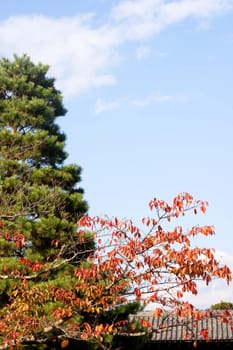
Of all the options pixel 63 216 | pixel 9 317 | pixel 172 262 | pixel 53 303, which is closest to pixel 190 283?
pixel 172 262

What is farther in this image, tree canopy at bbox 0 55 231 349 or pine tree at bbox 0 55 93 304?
pine tree at bbox 0 55 93 304

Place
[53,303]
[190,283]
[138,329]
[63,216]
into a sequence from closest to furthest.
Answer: [190,283] → [53,303] → [138,329] → [63,216]

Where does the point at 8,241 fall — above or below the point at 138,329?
above

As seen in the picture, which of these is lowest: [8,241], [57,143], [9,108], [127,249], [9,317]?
[9,317]

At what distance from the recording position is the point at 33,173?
18.8 m

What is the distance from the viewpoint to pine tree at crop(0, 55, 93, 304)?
56.9 feet

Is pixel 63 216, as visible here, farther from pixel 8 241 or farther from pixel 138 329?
pixel 138 329

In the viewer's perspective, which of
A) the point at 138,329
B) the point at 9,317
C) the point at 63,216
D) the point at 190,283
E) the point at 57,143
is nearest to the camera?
the point at 190,283

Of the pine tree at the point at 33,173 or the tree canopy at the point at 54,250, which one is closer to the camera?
the tree canopy at the point at 54,250

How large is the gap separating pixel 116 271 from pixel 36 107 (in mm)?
11444

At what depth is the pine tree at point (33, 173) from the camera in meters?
17.3

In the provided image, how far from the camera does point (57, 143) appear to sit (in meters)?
19.8

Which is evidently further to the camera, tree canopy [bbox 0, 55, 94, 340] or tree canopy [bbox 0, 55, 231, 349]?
tree canopy [bbox 0, 55, 94, 340]

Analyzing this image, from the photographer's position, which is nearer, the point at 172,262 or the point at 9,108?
the point at 172,262
